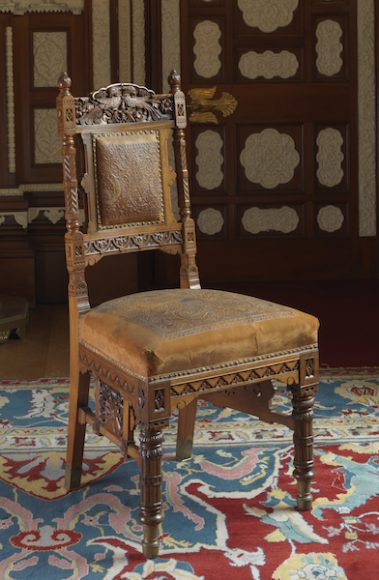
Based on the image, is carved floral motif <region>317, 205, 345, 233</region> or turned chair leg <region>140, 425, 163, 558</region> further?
carved floral motif <region>317, 205, 345, 233</region>

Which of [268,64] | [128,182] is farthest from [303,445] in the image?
[268,64]

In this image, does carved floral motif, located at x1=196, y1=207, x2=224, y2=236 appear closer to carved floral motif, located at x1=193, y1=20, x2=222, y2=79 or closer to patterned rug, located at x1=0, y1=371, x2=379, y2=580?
carved floral motif, located at x1=193, y1=20, x2=222, y2=79

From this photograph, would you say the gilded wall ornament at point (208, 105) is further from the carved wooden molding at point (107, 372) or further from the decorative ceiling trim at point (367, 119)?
the carved wooden molding at point (107, 372)

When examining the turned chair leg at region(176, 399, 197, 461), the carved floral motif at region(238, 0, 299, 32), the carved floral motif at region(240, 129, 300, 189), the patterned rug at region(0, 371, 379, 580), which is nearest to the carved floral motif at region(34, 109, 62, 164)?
the carved floral motif at region(240, 129, 300, 189)

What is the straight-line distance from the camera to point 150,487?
221 centimetres

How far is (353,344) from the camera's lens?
14.1ft

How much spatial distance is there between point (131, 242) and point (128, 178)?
0.60 feet

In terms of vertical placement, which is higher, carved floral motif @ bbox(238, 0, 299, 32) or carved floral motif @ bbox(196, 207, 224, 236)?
carved floral motif @ bbox(238, 0, 299, 32)

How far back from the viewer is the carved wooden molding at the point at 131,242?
256 centimetres

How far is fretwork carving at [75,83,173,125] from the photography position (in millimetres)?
2521

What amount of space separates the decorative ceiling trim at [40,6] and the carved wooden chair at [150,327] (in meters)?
2.84

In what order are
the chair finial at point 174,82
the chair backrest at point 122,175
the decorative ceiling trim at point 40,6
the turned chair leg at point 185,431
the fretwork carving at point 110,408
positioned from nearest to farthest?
the fretwork carving at point 110,408
the chair backrest at point 122,175
the chair finial at point 174,82
the turned chair leg at point 185,431
the decorative ceiling trim at point 40,6

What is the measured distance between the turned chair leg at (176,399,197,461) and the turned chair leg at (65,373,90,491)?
1.09 feet

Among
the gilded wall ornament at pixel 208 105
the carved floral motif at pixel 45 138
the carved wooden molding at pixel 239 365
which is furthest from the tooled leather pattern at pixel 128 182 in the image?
the gilded wall ornament at pixel 208 105
